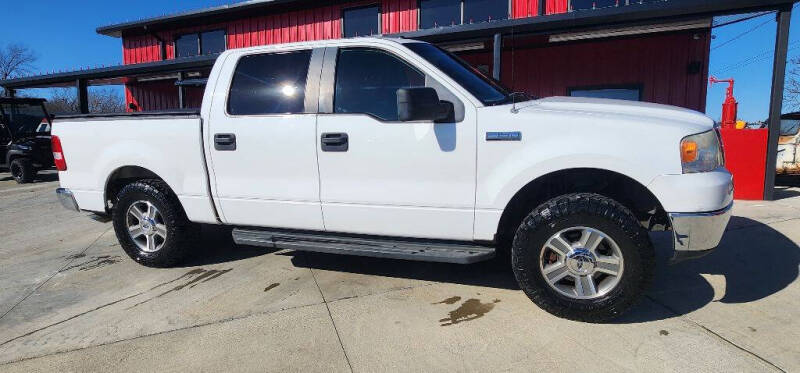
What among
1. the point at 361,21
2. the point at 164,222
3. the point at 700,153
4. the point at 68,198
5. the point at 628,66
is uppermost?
the point at 361,21

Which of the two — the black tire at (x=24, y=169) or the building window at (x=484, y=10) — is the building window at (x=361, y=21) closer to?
the building window at (x=484, y=10)

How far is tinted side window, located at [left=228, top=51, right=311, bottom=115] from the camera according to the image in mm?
3334

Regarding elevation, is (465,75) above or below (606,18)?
below

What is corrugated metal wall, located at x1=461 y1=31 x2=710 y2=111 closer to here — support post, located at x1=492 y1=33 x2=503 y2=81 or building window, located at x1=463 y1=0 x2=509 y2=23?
building window, located at x1=463 y1=0 x2=509 y2=23

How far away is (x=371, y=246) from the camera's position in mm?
3145

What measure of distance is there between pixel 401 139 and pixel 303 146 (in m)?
0.77

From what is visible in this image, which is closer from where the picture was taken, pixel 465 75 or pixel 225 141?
pixel 465 75

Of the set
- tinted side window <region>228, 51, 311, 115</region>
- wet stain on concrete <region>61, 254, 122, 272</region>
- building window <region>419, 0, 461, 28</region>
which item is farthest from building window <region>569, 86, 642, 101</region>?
wet stain on concrete <region>61, 254, 122, 272</region>

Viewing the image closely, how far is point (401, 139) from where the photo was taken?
2.95 metres

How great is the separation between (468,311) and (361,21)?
1047 centimetres

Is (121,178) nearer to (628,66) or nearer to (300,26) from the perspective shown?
(300,26)

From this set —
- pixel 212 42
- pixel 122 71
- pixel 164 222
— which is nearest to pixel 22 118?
pixel 122 71

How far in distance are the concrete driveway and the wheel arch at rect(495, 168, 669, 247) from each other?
24.2 inches

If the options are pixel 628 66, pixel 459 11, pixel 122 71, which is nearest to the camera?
pixel 628 66
